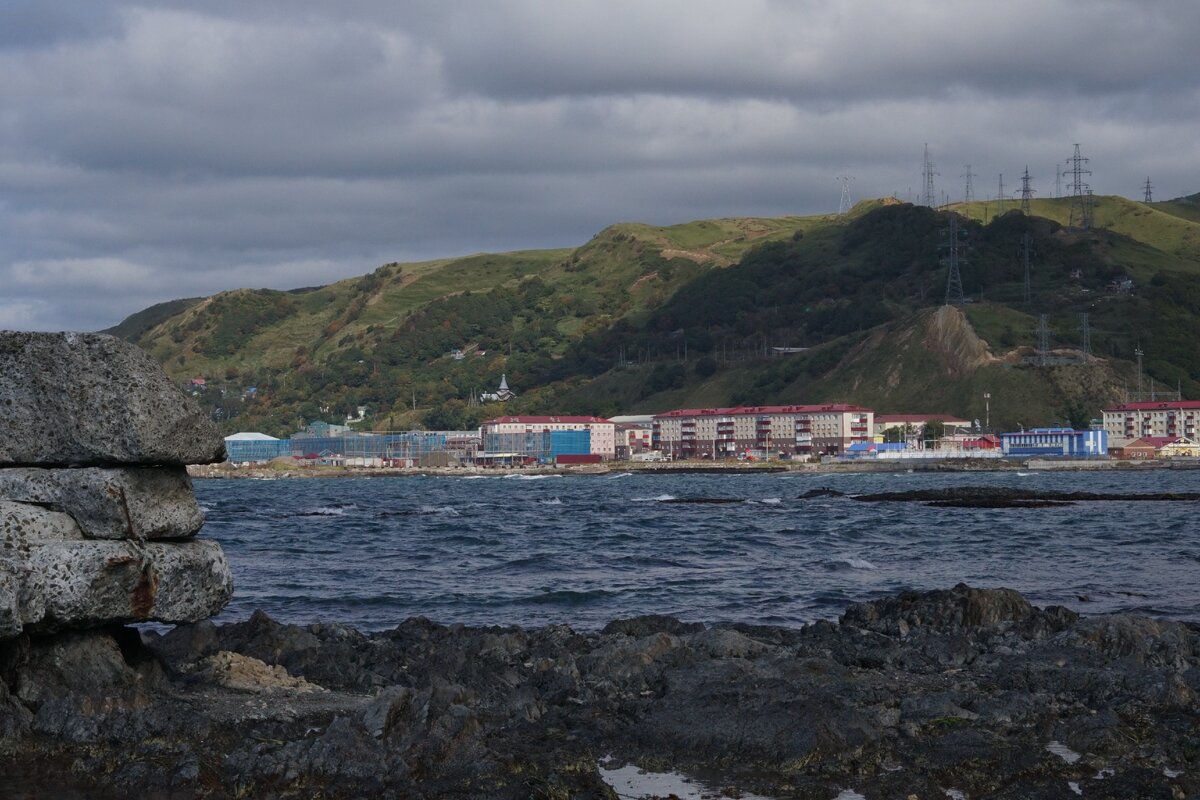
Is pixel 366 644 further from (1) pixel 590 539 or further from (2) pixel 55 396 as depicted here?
(1) pixel 590 539

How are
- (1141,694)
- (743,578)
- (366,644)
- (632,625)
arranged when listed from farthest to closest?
1. (743,578)
2. (632,625)
3. (366,644)
4. (1141,694)

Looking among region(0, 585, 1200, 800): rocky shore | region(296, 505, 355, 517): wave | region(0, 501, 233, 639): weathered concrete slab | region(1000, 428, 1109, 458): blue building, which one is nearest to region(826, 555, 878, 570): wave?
region(0, 585, 1200, 800): rocky shore

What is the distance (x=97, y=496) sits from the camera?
43.4 feet

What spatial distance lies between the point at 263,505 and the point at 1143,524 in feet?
177

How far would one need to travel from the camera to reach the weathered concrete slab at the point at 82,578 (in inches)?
487

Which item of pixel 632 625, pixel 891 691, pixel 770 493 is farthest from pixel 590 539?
pixel 770 493

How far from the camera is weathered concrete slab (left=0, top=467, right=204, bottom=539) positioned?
43.5 ft

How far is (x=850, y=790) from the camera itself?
1117 cm

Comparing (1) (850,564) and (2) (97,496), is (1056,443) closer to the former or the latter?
(1) (850,564)

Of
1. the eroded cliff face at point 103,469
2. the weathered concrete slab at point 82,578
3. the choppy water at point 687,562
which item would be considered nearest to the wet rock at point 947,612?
the choppy water at point 687,562

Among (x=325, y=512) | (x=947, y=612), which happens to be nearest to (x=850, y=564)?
(x=947, y=612)

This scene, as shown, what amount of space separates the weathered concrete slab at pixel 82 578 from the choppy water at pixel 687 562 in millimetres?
10837

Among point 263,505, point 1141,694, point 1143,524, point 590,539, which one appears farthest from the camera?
point 263,505

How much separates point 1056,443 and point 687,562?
162 metres
